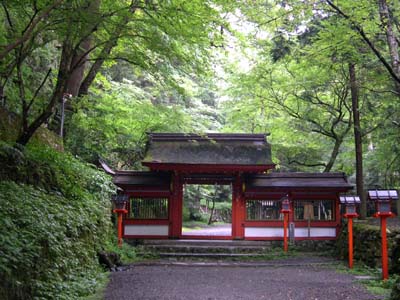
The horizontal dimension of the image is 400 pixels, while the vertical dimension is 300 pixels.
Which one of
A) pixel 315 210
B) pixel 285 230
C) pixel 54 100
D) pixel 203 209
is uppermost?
pixel 54 100

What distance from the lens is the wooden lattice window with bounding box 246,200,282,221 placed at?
14.3m

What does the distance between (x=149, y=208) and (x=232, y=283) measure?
22.0 ft

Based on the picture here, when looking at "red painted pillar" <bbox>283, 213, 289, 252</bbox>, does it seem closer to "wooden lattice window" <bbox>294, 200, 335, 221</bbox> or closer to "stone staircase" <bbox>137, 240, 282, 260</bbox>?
"stone staircase" <bbox>137, 240, 282, 260</bbox>

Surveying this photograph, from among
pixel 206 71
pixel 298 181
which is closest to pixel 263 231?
pixel 298 181

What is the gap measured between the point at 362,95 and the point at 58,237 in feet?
38.2

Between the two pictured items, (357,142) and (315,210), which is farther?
(315,210)

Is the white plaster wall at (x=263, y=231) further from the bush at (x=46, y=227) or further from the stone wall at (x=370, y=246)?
the bush at (x=46, y=227)

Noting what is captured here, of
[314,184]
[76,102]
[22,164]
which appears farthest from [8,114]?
[314,184]

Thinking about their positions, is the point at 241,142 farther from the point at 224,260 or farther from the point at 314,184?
the point at 224,260

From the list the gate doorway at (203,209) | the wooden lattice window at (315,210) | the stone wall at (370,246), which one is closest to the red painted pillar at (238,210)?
the wooden lattice window at (315,210)

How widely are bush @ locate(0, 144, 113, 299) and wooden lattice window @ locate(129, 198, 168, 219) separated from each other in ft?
15.4

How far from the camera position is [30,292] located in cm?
466

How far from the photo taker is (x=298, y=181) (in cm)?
1429

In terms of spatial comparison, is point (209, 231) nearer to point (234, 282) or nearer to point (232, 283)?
point (234, 282)
